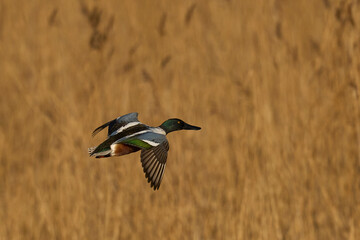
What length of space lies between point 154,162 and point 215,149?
1902 mm

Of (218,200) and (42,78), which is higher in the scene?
(42,78)

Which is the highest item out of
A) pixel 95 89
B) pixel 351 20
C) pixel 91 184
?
pixel 351 20

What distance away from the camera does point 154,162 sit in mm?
1101

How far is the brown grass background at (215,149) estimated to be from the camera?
2.47 meters

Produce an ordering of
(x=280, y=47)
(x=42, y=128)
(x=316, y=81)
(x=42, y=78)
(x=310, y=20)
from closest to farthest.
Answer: (x=280, y=47) < (x=316, y=81) < (x=42, y=78) < (x=42, y=128) < (x=310, y=20)

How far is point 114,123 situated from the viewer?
1375 mm

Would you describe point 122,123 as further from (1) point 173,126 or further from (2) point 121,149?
(2) point 121,149

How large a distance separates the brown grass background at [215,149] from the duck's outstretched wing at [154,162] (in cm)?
92

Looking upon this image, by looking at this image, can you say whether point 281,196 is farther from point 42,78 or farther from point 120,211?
point 42,78

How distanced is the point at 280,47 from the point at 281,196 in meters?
0.64

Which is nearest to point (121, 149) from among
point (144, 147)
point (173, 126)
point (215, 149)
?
point (144, 147)

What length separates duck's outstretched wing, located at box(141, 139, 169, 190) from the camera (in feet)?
3.40

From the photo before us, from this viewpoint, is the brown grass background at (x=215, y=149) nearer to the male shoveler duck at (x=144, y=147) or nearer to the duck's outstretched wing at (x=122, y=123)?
the duck's outstretched wing at (x=122, y=123)

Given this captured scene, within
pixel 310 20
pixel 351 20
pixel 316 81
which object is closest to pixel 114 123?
pixel 351 20
